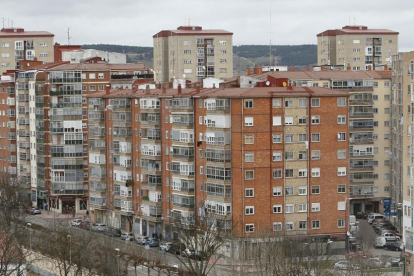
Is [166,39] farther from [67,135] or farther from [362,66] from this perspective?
[67,135]

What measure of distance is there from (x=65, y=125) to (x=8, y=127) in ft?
40.9

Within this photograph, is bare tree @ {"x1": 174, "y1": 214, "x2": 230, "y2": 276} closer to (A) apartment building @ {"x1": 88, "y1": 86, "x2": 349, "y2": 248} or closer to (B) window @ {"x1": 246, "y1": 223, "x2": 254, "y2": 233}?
(A) apartment building @ {"x1": 88, "y1": 86, "x2": 349, "y2": 248}

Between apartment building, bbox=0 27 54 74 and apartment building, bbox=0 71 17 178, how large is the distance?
24354mm

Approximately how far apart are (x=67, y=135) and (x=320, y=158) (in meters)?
29.4

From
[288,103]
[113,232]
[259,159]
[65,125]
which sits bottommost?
[113,232]

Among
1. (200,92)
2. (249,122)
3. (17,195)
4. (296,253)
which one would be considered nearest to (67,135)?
(17,195)

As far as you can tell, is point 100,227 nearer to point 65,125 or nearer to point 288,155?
point 65,125

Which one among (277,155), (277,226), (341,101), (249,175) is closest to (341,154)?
Result: (341,101)

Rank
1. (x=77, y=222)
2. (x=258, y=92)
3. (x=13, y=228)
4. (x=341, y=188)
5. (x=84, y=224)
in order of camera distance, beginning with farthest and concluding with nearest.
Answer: (x=77, y=222) → (x=84, y=224) → (x=13, y=228) → (x=341, y=188) → (x=258, y=92)

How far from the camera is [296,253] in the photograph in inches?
2394

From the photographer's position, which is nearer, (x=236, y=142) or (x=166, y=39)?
(x=236, y=142)

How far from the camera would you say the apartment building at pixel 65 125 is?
93.4 m

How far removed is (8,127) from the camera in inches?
4099

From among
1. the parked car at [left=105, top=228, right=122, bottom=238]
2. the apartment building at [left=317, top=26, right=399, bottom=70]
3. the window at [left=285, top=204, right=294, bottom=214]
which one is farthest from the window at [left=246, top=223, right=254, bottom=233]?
the apartment building at [left=317, top=26, right=399, bottom=70]
